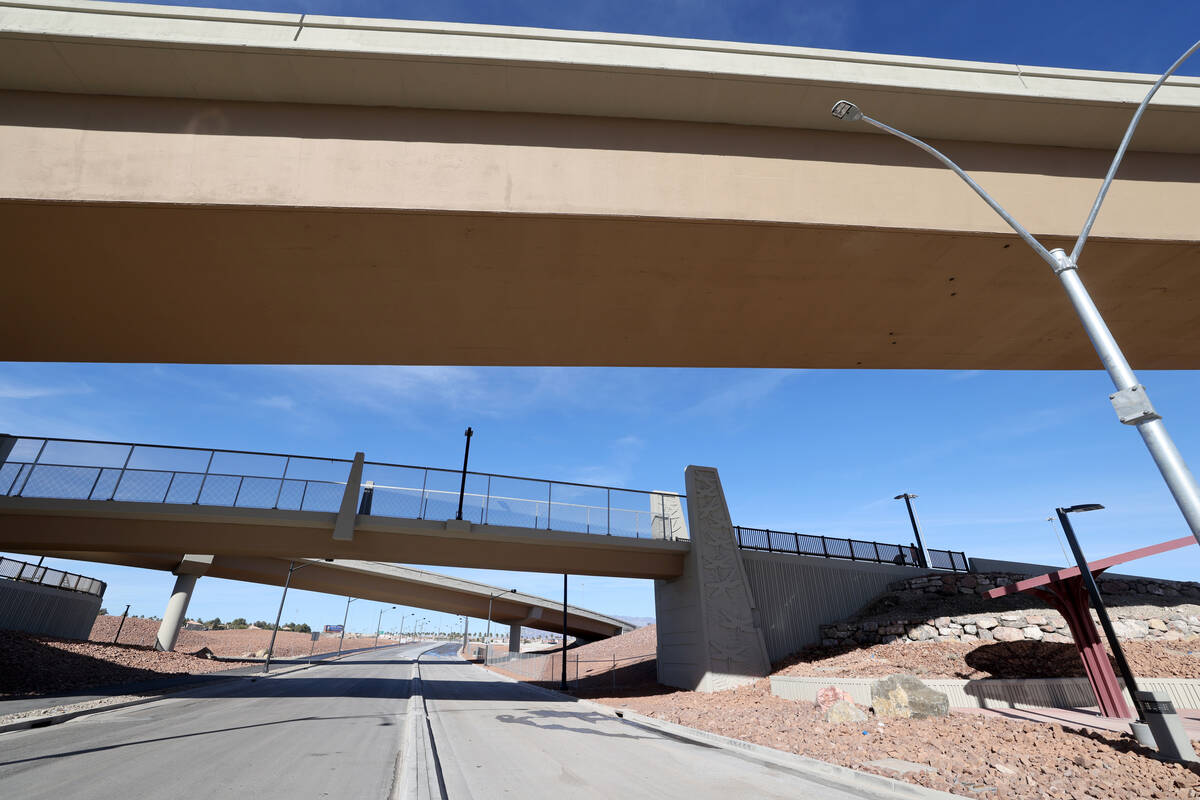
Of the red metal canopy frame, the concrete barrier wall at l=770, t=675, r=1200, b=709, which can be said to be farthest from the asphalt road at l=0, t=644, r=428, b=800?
the red metal canopy frame

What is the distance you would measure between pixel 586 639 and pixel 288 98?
66.2 metres

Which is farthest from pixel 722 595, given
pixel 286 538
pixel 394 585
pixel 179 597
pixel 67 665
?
pixel 179 597

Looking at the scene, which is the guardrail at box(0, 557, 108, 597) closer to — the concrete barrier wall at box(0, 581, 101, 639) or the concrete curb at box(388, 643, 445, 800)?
the concrete barrier wall at box(0, 581, 101, 639)

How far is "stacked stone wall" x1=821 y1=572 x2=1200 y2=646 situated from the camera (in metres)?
18.6

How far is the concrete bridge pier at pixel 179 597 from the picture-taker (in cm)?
3753

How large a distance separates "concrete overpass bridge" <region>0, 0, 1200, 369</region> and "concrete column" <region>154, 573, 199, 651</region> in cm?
3778

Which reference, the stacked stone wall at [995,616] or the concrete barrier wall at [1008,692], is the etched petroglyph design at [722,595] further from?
the concrete barrier wall at [1008,692]

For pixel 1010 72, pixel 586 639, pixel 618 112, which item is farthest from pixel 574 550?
pixel 586 639

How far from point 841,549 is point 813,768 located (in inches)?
852

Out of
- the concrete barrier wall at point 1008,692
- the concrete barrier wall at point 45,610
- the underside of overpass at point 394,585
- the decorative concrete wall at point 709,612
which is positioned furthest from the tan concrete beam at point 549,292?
the concrete barrier wall at point 45,610

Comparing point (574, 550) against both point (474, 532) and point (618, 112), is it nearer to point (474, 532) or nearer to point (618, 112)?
point (474, 532)

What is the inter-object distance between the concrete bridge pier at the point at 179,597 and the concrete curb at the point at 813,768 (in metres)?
37.6

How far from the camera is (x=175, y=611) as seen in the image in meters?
37.8

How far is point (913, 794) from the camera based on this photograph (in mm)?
7332
